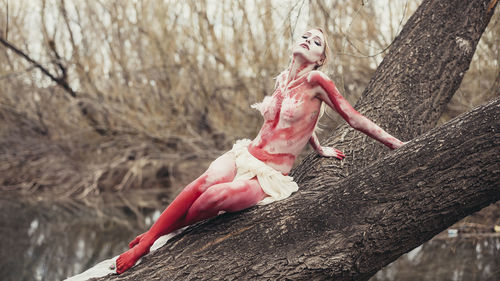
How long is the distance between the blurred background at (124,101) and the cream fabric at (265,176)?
440 cm

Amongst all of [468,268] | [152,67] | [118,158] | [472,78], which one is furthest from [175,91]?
[468,268]

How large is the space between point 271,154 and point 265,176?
12 cm

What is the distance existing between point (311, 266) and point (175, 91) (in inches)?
288

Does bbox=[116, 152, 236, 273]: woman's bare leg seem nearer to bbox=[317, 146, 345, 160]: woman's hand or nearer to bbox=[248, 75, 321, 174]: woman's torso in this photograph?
bbox=[248, 75, 321, 174]: woman's torso

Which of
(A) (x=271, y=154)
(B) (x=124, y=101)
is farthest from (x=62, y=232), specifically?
(A) (x=271, y=154)

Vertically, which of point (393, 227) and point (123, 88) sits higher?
point (123, 88)

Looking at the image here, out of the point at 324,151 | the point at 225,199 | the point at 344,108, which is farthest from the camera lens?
the point at 324,151

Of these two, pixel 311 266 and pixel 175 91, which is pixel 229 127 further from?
pixel 311 266

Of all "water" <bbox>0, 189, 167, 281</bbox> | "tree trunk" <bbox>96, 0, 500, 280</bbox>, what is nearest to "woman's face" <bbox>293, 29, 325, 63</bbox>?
"tree trunk" <bbox>96, 0, 500, 280</bbox>

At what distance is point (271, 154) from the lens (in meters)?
2.21

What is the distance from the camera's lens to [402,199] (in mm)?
1806

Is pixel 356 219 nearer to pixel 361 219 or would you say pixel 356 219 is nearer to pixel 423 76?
pixel 361 219

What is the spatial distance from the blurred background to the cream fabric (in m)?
4.40

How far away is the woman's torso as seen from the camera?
7.18 feet
